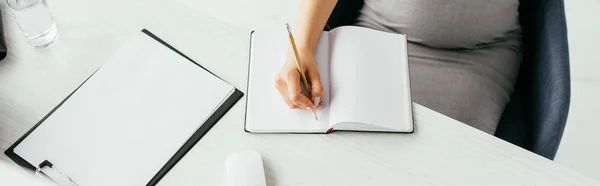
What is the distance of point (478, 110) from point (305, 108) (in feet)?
1.45

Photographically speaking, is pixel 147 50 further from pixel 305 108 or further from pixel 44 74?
pixel 305 108

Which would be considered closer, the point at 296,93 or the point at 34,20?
the point at 296,93

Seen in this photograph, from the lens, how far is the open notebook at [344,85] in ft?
2.87

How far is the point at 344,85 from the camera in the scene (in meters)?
0.90

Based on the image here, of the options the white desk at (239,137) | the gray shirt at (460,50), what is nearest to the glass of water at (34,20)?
the white desk at (239,137)

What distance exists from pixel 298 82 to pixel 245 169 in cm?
16

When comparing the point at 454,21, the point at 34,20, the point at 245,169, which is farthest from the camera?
the point at 454,21

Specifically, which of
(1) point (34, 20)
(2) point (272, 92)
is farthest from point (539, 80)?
(1) point (34, 20)

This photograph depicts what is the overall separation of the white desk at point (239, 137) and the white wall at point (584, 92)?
0.90 m

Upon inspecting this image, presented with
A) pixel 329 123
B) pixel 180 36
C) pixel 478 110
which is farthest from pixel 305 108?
pixel 478 110

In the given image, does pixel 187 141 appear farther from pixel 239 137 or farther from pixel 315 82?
pixel 315 82

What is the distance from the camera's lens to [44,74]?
972 millimetres

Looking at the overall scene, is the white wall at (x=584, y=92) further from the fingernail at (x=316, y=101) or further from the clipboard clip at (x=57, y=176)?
the clipboard clip at (x=57, y=176)

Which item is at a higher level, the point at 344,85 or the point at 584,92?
the point at 344,85
